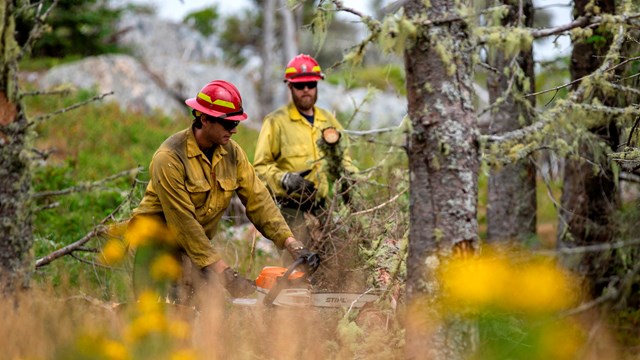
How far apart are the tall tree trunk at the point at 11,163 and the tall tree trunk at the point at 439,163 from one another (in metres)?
3.22

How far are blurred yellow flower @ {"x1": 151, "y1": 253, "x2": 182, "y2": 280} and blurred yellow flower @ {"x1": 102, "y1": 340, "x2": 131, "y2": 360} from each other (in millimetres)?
1526

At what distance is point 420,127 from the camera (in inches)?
155

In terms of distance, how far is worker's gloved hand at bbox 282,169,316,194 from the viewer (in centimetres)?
684

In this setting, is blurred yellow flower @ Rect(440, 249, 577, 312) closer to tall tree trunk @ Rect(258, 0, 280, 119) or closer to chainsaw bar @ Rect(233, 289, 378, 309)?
chainsaw bar @ Rect(233, 289, 378, 309)

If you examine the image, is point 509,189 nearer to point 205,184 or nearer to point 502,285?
point 205,184

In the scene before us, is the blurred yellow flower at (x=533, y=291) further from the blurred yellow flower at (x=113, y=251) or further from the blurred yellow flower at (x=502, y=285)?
the blurred yellow flower at (x=113, y=251)

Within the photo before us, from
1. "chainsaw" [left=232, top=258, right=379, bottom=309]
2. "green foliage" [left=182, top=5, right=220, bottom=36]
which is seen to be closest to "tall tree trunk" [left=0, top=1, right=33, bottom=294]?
"chainsaw" [left=232, top=258, right=379, bottom=309]

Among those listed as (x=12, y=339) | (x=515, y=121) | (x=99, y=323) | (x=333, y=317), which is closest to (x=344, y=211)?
(x=333, y=317)

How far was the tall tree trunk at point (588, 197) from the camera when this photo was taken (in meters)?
8.14

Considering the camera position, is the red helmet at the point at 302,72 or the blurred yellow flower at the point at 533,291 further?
the red helmet at the point at 302,72

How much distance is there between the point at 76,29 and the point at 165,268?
16.5m

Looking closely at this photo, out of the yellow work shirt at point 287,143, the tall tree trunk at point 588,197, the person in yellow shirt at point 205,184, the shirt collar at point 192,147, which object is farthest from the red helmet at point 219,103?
the tall tree trunk at point 588,197

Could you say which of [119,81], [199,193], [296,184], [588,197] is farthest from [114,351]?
[119,81]

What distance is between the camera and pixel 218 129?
5402 mm
